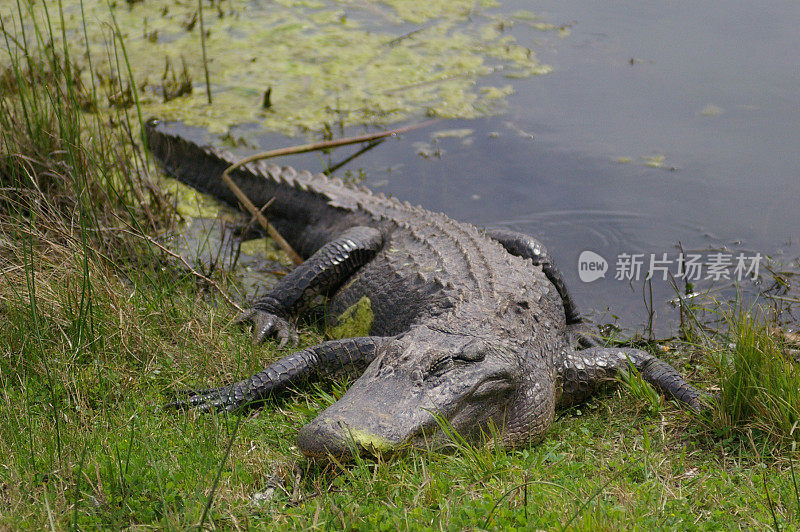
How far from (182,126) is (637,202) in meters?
4.32

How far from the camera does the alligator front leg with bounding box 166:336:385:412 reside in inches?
144

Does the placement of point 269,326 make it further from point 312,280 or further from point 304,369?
point 304,369

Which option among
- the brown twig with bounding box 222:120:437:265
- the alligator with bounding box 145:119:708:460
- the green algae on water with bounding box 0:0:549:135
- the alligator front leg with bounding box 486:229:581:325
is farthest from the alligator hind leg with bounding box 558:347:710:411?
the green algae on water with bounding box 0:0:549:135

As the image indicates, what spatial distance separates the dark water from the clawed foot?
6.37ft

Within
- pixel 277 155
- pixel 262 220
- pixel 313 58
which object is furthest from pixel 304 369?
pixel 313 58

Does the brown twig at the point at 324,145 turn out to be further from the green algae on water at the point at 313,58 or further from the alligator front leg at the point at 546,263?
the alligator front leg at the point at 546,263

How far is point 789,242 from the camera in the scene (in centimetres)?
530

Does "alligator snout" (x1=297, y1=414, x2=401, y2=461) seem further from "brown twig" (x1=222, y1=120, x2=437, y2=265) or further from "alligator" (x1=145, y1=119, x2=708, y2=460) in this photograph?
"brown twig" (x1=222, y1=120, x2=437, y2=265)

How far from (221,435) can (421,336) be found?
986mm

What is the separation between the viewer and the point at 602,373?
390 centimetres

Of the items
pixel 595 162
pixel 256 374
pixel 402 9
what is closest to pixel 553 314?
pixel 256 374

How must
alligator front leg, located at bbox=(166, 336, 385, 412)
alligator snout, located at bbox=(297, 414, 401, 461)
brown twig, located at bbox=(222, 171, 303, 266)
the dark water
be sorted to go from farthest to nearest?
brown twig, located at bbox=(222, 171, 303, 266) → the dark water → alligator front leg, located at bbox=(166, 336, 385, 412) → alligator snout, located at bbox=(297, 414, 401, 461)

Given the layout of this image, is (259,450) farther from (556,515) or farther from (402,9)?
(402,9)

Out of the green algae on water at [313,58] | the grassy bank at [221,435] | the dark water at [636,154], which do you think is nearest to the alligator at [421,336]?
the grassy bank at [221,435]
